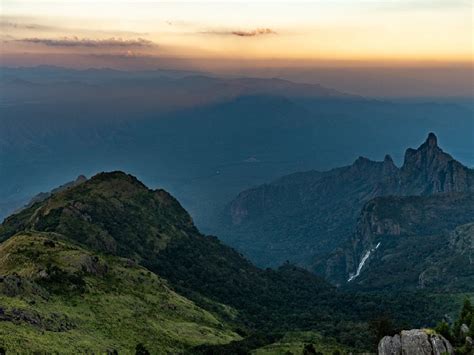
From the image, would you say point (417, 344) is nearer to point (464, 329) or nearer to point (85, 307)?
point (464, 329)

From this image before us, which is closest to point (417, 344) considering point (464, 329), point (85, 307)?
point (464, 329)

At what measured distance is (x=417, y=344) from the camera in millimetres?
98875

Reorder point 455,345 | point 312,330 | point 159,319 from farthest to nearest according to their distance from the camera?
1. point 312,330
2. point 159,319
3. point 455,345

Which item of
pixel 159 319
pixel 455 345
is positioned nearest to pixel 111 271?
pixel 159 319

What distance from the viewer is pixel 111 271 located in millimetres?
177875

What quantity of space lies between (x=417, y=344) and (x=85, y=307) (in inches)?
3342

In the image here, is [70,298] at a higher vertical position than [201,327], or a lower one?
higher

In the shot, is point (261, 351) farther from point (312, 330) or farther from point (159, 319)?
point (312, 330)

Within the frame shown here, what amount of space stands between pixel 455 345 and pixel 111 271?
346 feet

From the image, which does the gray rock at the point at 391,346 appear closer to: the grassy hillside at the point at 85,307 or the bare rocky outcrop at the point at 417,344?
the bare rocky outcrop at the point at 417,344

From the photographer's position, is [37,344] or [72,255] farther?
[72,255]

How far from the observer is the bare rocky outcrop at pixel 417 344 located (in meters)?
98.2

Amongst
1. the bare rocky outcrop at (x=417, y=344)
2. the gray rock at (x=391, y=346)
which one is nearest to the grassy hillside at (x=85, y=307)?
the gray rock at (x=391, y=346)

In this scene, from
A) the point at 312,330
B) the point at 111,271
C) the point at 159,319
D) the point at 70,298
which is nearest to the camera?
the point at 70,298
